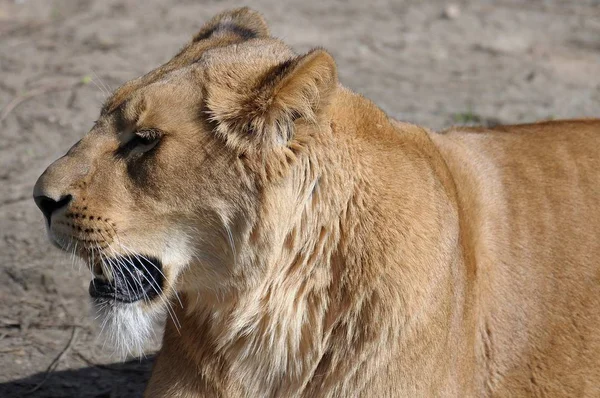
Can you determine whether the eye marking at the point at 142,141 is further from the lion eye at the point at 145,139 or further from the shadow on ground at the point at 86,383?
the shadow on ground at the point at 86,383

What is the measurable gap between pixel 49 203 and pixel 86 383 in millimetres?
1047

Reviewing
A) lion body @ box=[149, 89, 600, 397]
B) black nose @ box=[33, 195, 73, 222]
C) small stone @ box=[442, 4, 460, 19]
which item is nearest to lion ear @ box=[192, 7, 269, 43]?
lion body @ box=[149, 89, 600, 397]

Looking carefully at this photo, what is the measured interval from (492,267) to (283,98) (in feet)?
2.85

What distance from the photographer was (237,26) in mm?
2826

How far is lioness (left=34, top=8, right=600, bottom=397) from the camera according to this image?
2.29 m

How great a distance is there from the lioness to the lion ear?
0.58ft

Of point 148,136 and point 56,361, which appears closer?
point 148,136

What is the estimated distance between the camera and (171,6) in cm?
720

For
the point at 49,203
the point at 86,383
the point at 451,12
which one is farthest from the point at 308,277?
the point at 451,12

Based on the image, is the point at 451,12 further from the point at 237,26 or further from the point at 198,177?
the point at 198,177

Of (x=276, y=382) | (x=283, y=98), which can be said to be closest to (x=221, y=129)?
(x=283, y=98)

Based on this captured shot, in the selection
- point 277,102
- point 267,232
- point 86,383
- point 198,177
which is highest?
point 277,102

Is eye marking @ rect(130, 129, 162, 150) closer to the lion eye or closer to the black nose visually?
the lion eye

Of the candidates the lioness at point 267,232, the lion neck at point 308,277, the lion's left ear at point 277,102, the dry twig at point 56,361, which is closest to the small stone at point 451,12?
the dry twig at point 56,361
